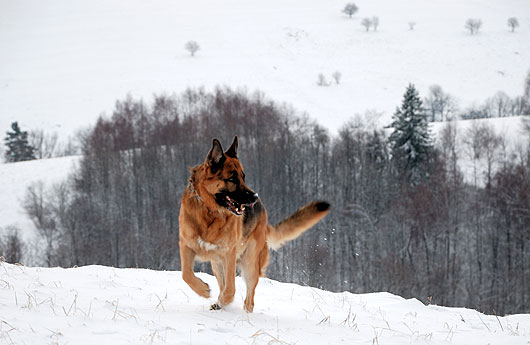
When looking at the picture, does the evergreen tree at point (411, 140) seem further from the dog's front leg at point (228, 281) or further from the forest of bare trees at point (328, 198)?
the dog's front leg at point (228, 281)

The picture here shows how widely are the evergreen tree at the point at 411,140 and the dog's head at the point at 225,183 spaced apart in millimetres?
53062

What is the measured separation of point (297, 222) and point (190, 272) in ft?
6.58

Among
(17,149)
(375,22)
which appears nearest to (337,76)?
(375,22)

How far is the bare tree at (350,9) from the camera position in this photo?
153950 mm

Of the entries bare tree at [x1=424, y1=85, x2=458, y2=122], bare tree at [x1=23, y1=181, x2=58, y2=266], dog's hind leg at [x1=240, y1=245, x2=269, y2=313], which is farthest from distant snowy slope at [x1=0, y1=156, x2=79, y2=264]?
bare tree at [x1=424, y1=85, x2=458, y2=122]

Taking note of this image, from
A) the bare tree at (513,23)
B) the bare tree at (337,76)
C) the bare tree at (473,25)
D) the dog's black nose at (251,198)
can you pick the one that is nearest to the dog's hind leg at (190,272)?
the dog's black nose at (251,198)

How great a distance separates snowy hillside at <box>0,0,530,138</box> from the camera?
94.8 m

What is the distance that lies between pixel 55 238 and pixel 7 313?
5290cm

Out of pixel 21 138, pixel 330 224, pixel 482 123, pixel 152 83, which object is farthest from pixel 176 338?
pixel 152 83

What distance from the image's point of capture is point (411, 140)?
5712 cm

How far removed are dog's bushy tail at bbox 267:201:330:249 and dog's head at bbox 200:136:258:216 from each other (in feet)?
5.18

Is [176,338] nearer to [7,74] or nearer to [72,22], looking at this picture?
[7,74]

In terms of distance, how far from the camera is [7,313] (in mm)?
4637

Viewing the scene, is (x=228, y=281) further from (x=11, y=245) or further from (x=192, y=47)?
(x=192, y=47)
